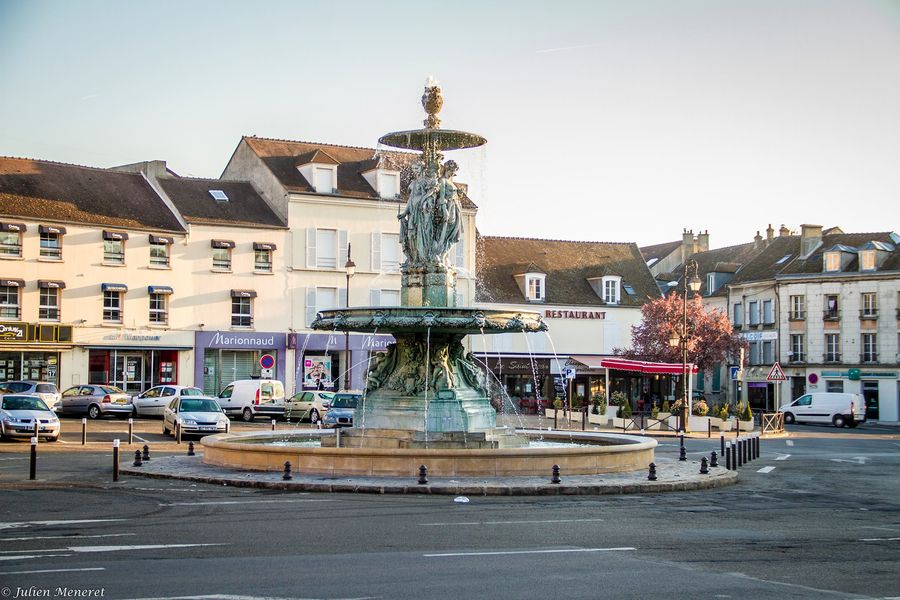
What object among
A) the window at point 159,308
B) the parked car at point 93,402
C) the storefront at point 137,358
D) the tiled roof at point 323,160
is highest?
the tiled roof at point 323,160

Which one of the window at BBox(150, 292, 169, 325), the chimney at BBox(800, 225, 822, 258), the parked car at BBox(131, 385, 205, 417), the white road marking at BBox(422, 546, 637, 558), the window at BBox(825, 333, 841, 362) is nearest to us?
the white road marking at BBox(422, 546, 637, 558)

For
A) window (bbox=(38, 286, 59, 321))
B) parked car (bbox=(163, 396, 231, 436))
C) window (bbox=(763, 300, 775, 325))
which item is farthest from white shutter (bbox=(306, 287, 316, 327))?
window (bbox=(763, 300, 775, 325))

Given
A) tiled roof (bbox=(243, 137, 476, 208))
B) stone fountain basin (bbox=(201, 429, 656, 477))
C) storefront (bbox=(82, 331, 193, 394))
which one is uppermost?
tiled roof (bbox=(243, 137, 476, 208))

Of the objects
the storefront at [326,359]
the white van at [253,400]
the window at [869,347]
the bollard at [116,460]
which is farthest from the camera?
the window at [869,347]

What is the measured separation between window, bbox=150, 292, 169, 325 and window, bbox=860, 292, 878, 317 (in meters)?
37.5

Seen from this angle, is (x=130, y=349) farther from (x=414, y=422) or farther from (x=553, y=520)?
(x=553, y=520)

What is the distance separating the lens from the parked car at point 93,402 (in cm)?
4261

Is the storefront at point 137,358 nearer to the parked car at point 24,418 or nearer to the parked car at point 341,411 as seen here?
the parked car at point 341,411

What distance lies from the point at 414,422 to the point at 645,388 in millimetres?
42823

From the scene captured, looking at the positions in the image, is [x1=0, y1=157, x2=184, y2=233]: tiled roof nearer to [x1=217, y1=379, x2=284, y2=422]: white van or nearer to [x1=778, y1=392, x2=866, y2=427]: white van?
[x1=217, y1=379, x2=284, y2=422]: white van

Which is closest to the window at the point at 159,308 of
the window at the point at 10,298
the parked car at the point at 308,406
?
the window at the point at 10,298

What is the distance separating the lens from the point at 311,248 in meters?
54.4

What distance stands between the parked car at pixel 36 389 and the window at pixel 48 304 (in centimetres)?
591

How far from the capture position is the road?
10000 mm
